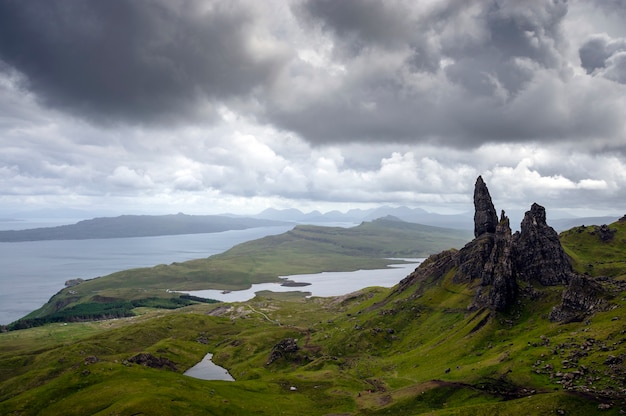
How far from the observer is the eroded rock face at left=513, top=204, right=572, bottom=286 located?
16288cm

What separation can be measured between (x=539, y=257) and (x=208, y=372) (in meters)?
155

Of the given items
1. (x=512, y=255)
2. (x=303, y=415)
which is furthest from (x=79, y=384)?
(x=512, y=255)

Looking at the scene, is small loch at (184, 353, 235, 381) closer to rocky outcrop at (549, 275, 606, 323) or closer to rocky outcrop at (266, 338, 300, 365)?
rocky outcrop at (266, 338, 300, 365)

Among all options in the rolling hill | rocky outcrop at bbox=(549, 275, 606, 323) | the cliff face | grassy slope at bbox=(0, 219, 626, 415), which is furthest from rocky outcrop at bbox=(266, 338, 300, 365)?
rocky outcrop at bbox=(549, 275, 606, 323)

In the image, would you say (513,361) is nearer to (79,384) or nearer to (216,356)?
(79,384)

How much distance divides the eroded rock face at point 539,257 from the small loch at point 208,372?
439 ft

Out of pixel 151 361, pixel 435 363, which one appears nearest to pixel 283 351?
pixel 151 361

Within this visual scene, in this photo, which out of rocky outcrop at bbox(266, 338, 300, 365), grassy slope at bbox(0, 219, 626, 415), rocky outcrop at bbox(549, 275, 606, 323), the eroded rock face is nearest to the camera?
grassy slope at bbox(0, 219, 626, 415)

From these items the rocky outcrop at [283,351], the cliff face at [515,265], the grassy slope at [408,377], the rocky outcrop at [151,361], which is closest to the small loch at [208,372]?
the grassy slope at [408,377]

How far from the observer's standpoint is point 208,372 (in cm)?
17538

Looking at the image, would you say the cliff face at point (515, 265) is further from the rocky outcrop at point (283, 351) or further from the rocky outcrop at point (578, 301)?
the rocky outcrop at point (283, 351)

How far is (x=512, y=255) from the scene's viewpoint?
16525cm

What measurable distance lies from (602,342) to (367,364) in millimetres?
81897

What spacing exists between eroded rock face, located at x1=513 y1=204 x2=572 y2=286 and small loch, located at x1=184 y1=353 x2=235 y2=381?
439ft
